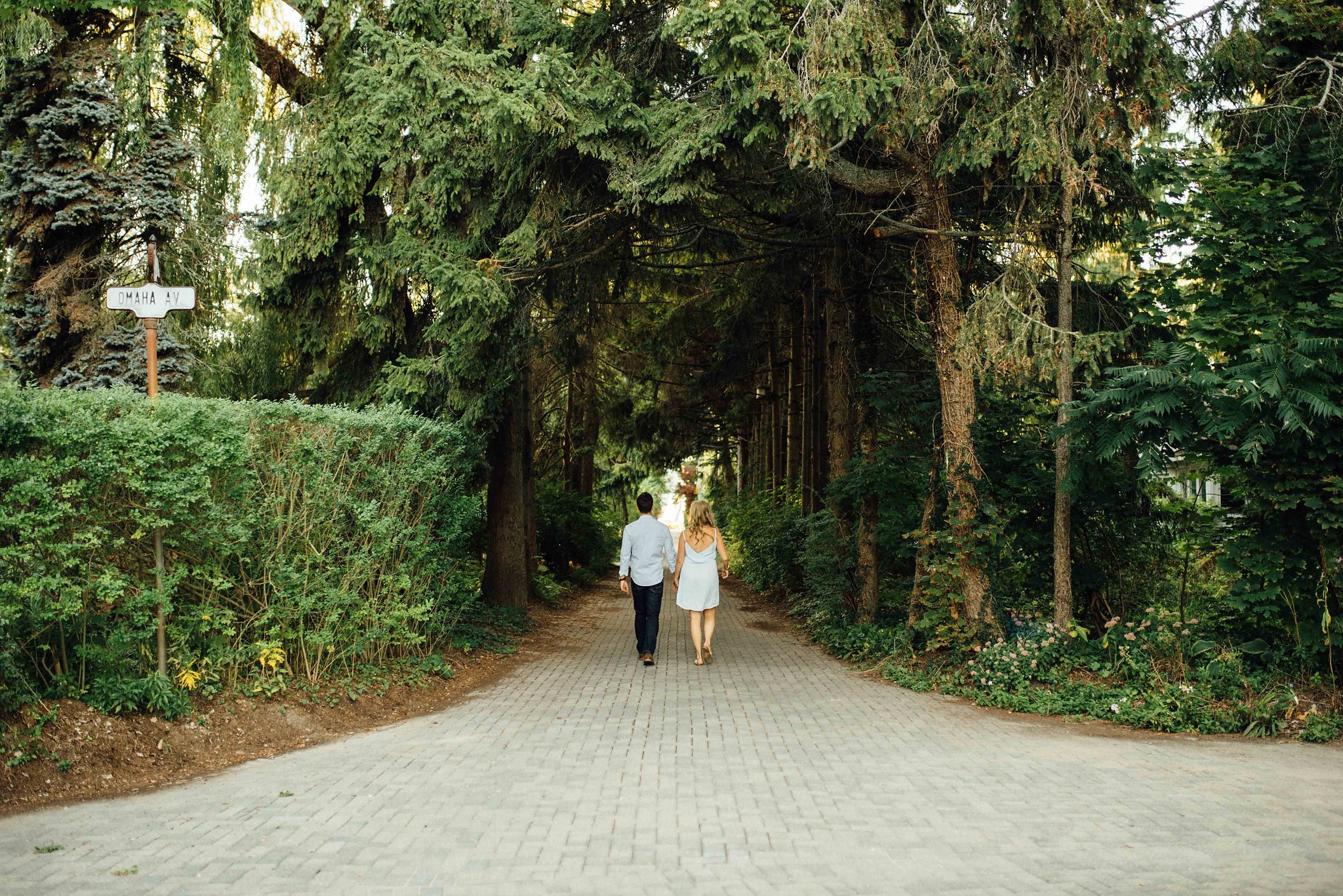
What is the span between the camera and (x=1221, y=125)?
973 centimetres

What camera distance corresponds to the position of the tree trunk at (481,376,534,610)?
15266 millimetres

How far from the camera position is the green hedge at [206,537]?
611 centimetres

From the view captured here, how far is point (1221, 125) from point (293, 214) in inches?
411

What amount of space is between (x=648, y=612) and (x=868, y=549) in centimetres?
342

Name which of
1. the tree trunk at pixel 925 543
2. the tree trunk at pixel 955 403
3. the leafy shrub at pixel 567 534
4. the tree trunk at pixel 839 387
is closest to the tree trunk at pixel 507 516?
the tree trunk at pixel 839 387

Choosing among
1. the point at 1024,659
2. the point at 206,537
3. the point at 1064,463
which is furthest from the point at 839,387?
the point at 206,537

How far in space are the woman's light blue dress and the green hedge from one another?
2.91 m

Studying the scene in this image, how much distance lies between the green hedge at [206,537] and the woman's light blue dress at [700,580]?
2911 mm

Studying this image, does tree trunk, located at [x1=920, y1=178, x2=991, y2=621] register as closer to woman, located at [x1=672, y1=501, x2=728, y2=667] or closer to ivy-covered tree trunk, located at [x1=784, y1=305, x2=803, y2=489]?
woman, located at [x1=672, y1=501, x2=728, y2=667]

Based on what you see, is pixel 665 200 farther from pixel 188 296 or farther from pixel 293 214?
pixel 293 214

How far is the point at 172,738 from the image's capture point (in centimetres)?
692

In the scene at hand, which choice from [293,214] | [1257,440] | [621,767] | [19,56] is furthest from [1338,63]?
[19,56]

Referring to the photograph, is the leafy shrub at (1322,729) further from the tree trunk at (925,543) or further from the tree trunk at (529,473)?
the tree trunk at (529,473)

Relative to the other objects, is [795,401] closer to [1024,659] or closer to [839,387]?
[839,387]
